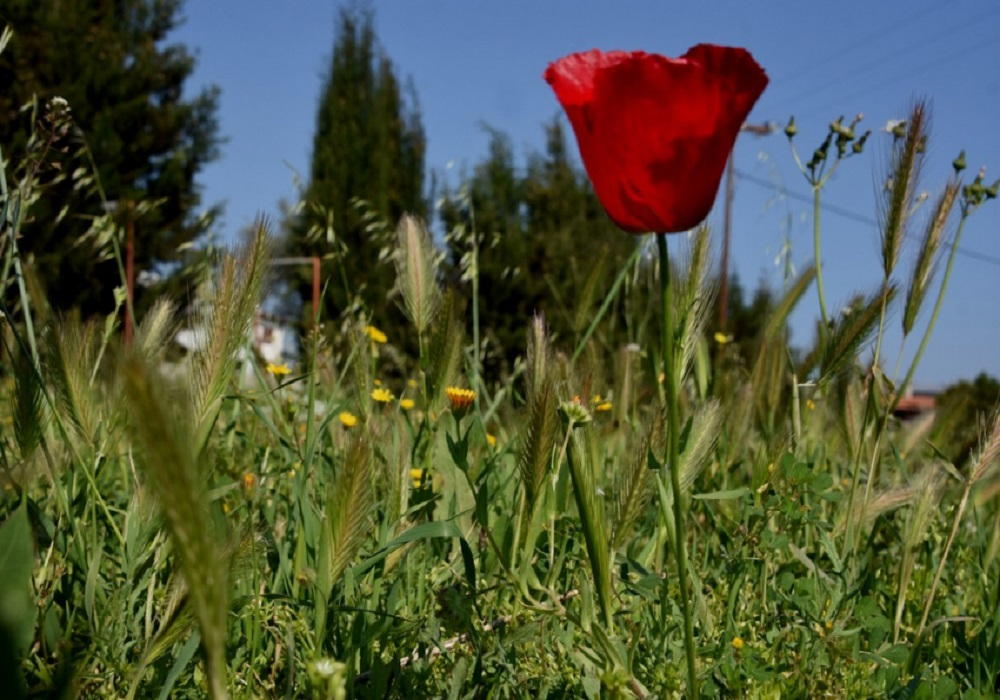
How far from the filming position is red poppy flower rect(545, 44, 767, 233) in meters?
0.72

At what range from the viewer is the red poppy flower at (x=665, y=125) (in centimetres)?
72

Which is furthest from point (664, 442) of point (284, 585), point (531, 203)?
point (531, 203)

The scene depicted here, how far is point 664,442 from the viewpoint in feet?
3.71

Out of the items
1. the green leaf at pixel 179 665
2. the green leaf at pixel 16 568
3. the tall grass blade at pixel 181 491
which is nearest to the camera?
the tall grass blade at pixel 181 491

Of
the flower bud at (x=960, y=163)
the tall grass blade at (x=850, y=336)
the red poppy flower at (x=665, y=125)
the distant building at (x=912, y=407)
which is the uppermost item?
the flower bud at (x=960, y=163)

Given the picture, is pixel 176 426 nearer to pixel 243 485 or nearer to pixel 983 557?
pixel 243 485

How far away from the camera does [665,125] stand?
28.5 inches

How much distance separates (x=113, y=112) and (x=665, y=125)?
46.4ft

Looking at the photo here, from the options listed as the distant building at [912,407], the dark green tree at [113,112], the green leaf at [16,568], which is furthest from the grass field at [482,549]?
the dark green tree at [113,112]

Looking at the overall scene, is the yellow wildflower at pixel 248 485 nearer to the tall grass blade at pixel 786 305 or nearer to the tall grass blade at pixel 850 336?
the tall grass blade at pixel 850 336

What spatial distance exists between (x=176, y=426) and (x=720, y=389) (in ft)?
4.84

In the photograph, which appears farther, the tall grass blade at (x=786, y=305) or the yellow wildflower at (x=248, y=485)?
Result: the tall grass blade at (x=786, y=305)

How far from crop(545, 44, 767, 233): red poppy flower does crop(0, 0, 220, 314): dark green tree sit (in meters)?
11.7

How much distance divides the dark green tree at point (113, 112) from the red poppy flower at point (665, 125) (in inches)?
462
